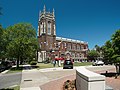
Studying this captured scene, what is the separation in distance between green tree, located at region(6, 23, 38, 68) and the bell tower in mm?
46560

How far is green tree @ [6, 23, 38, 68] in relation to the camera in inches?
1242

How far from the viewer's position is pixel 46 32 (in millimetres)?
86688

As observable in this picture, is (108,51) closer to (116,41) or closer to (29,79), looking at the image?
(116,41)

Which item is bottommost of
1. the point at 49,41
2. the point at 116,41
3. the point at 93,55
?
the point at 116,41

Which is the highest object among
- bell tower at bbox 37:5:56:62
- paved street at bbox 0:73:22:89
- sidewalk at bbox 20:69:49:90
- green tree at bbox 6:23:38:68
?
bell tower at bbox 37:5:56:62

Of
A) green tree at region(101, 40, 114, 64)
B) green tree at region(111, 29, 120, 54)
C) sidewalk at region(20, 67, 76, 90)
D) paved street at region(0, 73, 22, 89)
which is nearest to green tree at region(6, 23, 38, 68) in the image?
sidewalk at region(20, 67, 76, 90)

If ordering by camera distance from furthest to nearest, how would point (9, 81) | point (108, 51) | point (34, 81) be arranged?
point (9, 81), point (108, 51), point (34, 81)

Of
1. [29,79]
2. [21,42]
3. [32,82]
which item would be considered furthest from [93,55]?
[32,82]

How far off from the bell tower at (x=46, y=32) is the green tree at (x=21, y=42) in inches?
1833

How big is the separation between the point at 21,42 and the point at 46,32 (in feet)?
182

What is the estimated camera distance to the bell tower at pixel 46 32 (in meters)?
84.5

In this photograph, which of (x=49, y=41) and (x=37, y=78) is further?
(x=49, y=41)

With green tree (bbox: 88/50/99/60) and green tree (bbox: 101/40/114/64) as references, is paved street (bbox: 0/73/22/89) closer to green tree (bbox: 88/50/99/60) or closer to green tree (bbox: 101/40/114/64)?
green tree (bbox: 101/40/114/64)

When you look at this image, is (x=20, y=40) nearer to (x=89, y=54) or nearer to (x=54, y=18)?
(x=54, y=18)
